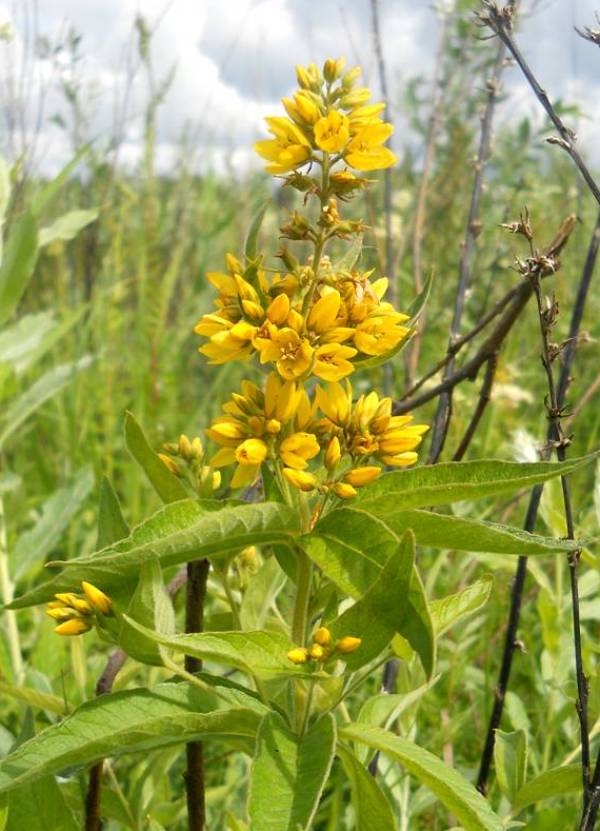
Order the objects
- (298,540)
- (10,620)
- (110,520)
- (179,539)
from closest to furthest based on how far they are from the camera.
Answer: (179,539), (298,540), (110,520), (10,620)

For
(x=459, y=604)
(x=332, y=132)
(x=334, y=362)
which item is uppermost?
(x=332, y=132)

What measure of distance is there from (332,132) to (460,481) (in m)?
0.39

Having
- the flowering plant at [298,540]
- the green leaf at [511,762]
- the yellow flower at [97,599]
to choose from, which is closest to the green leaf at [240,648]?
the flowering plant at [298,540]

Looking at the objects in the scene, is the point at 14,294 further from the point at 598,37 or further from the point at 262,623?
the point at 598,37

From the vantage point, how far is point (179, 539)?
766mm

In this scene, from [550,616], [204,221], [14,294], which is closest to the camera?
[550,616]

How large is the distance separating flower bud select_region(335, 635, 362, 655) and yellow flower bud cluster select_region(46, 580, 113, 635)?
238 mm

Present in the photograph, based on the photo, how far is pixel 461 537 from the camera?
0.83 metres

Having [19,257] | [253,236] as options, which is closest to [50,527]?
[19,257]

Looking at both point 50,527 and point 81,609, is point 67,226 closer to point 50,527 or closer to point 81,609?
point 50,527

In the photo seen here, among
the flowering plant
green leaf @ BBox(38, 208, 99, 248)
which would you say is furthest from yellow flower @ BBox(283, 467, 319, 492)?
green leaf @ BBox(38, 208, 99, 248)

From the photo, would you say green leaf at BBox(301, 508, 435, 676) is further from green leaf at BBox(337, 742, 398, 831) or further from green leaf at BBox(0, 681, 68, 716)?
green leaf at BBox(0, 681, 68, 716)

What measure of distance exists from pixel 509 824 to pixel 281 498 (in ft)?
1.66

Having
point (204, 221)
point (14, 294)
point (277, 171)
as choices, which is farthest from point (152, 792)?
point (204, 221)
